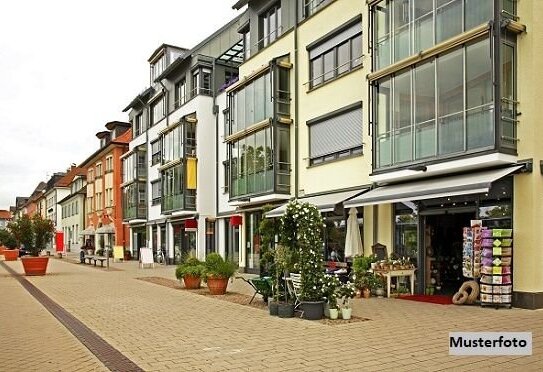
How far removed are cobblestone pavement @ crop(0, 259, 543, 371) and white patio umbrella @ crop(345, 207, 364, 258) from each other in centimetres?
283

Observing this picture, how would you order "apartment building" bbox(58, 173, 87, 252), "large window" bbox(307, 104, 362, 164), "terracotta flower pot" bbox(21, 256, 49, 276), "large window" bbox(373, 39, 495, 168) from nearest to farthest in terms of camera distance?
1. "large window" bbox(373, 39, 495, 168)
2. "large window" bbox(307, 104, 362, 164)
3. "terracotta flower pot" bbox(21, 256, 49, 276)
4. "apartment building" bbox(58, 173, 87, 252)

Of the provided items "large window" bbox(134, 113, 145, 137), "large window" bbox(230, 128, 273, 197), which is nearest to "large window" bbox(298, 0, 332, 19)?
"large window" bbox(230, 128, 273, 197)

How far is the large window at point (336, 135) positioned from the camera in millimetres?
18031

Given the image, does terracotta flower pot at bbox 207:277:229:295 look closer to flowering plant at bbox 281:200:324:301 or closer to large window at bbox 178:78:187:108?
flowering plant at bbox 281:200:324:301

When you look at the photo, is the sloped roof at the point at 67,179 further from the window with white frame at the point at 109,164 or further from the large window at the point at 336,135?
the large window at the point at 336,135

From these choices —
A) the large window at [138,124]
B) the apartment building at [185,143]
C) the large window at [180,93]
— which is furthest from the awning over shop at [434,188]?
the large window at [138,124]

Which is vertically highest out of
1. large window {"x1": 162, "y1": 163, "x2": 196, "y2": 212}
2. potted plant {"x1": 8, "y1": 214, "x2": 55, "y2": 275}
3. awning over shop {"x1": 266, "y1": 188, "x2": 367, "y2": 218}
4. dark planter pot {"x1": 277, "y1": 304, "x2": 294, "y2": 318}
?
large window {"x1": 162, "y1": 163, "x2": 196, "y2": 212}

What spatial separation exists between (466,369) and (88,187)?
183 ft

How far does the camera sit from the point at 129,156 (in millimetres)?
44219

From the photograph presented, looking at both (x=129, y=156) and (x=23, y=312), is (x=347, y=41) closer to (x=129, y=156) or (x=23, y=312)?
(x=23, y=312)

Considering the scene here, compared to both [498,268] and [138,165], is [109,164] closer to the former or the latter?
[138,165]

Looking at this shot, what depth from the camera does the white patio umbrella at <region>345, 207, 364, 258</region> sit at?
16422 millimetres

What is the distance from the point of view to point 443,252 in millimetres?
15320

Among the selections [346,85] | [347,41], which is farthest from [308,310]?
[347,41]
